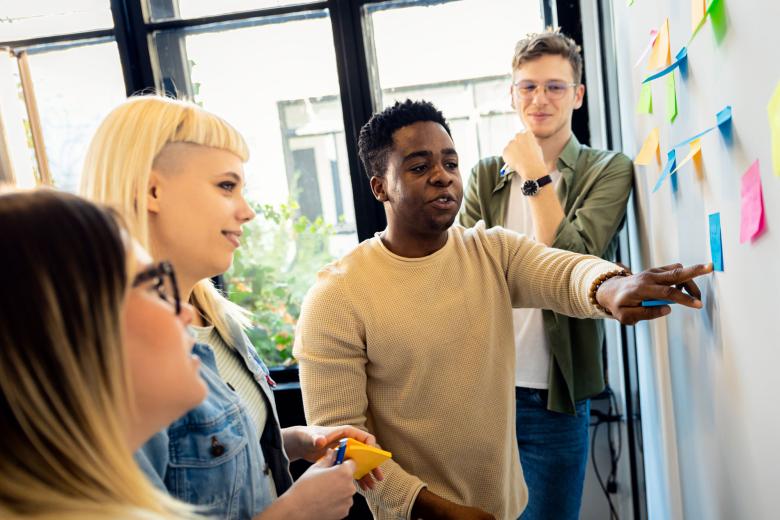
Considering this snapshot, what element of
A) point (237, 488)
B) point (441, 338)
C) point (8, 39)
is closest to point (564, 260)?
point (441, 338)

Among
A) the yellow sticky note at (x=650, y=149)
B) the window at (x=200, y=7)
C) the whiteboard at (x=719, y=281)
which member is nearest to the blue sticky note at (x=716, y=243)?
the whiteboard at (x=719, y=281)

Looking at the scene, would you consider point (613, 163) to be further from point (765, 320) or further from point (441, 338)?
point (765, 320)

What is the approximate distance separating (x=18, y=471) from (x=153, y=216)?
0.55 m

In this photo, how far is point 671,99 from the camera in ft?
3.83

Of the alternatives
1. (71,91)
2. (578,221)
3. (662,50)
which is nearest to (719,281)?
(662,50)

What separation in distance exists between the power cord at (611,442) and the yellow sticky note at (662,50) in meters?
1.42

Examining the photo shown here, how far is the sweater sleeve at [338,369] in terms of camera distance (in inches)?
50.9

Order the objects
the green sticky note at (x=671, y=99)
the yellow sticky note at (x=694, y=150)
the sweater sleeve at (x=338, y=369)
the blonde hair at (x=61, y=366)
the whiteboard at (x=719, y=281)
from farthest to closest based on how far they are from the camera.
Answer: the sweater sleeve at (x=338, y=369) < the green sticky note at (x=671, y=99) < the yellow sticky note at (x=694, y=150) < the whiteboard at (x=719, y=281) < the blonde hair at (x=61, y=366)

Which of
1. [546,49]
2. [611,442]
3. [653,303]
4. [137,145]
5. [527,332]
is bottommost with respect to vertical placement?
[611,442]

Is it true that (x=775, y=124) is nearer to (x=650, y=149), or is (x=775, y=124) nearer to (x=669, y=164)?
(x=669, y=164)

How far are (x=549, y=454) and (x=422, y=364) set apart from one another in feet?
2.00

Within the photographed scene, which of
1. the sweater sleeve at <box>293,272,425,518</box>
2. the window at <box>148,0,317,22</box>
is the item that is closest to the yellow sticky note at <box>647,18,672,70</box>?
the sweater sleeve at <box>293,272,425,518</box>

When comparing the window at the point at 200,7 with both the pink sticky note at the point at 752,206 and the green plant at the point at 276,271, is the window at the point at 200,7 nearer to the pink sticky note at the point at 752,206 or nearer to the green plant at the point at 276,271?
the green plant at the point at 276,271

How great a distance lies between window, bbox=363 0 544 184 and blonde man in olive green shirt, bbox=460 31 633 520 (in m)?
0.60
